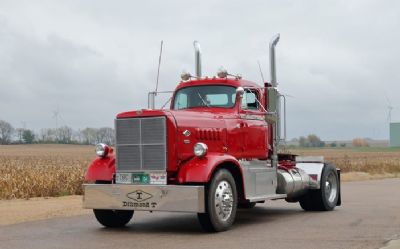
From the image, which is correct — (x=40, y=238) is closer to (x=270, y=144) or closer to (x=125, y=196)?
(x=125, y=196)

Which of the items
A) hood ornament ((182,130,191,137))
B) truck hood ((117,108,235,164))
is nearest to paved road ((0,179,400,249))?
truck hood ((117,108,235,164))

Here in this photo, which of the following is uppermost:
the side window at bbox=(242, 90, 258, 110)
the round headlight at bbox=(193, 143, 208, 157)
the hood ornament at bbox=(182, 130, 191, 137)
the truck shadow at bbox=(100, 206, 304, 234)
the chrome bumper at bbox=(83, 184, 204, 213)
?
the side window at bbox=(242, 90, 258, 110)

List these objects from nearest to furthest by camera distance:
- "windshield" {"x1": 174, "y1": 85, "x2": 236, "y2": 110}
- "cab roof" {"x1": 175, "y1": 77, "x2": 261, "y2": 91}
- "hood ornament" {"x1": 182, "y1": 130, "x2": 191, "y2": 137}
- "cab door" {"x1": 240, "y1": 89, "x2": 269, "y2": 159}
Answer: "hood ornament" {"x1": 182, "y1": 130, "x2": 191, "y2": 137}, "cab door" {"x1": 240, "y1": 89, "x2": 269, "y2": 159}, "windshield" {"x1": 174, "y1": 85, "x2": 236, "y2": 110}, "cab roof" {"x1": 175, "y1": 77, "x2": 261, "y2": 91}

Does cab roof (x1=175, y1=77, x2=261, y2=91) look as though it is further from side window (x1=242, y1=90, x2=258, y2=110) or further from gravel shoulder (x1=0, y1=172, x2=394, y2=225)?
gravel shoulder (x1=0, y1=172, x2=394, y2=225)

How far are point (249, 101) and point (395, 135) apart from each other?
172 metres

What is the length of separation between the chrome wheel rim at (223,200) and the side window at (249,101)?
2306mm

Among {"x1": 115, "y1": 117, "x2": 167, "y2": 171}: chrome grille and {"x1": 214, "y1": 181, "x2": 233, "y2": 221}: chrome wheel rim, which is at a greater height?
{"x1": 115, "y1": 117, "x2": 167, "y2": 171}: chrome grille

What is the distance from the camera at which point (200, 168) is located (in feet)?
37.4

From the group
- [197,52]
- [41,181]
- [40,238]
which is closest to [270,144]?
[197,52]

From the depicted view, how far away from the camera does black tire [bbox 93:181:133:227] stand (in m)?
12.7

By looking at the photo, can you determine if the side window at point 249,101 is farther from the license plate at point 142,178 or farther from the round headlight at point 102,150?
the round headlight at point 102,150

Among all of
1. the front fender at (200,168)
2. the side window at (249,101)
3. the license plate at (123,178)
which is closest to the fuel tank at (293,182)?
the side window at (249,101)

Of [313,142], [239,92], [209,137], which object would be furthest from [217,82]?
[313,142]

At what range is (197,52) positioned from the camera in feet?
51.9
